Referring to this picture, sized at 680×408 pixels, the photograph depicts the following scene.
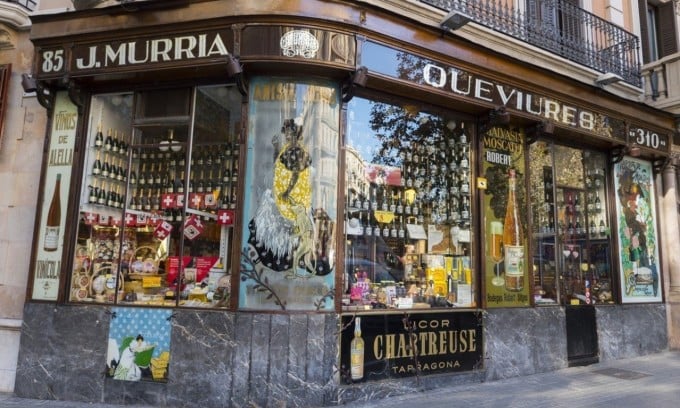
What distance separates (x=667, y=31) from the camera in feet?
38.9

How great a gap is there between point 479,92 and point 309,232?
333 centimetres

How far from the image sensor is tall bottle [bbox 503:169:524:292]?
7.91 meters

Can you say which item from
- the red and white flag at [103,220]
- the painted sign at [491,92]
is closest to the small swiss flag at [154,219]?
the red and white flag at [103,220]

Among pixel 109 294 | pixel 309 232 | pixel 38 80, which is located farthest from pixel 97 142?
pixel 309 232

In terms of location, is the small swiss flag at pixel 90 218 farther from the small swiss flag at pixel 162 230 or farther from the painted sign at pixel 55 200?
the small swiss flag at pixel 162 230

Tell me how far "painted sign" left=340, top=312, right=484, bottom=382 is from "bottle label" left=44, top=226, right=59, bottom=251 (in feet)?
12.9

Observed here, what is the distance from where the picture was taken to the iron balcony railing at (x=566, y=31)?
841 cm

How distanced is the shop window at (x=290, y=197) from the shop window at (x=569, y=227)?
402 cm

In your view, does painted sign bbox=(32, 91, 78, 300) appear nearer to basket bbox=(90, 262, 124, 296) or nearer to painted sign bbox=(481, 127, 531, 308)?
basket bbox=(90, 262, 124, 296)

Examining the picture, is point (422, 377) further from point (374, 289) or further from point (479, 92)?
point (479, 92)

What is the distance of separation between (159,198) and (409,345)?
388 cm

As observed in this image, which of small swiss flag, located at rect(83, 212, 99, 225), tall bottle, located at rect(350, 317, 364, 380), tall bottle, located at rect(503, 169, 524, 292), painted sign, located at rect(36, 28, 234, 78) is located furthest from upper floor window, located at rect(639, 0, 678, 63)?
small swiss flag, located at rect(83, 212, 99, 225)

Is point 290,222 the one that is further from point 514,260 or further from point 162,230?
point 514,260

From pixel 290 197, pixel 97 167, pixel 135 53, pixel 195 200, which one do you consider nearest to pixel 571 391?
pixel 290 197
